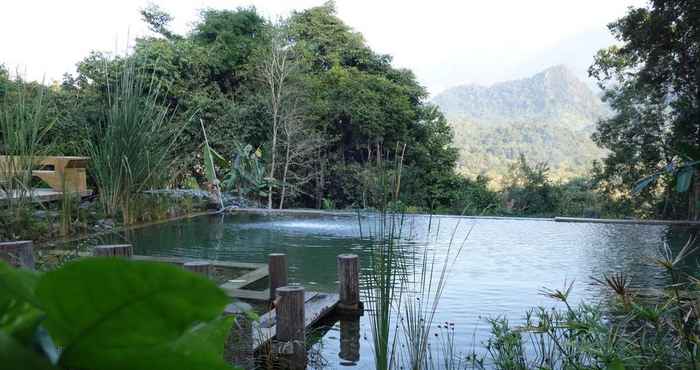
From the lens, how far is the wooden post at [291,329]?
2.99 metres

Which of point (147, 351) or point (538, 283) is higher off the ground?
point (147, 351)

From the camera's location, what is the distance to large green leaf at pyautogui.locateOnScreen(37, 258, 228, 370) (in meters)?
0.18

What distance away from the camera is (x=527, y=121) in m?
38.2

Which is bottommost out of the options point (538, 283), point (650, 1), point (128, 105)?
point (538, 283)

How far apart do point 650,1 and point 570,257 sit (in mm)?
6455

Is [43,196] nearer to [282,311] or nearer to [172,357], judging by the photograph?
[282,311]

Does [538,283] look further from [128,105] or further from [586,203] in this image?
[586,203]

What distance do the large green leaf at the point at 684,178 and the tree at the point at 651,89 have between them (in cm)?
849

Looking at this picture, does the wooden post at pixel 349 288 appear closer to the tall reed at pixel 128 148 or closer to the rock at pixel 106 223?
the tall reed at pixel 128 148

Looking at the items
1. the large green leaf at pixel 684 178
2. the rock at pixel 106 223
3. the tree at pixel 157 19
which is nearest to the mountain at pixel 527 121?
the tree at pixel 157 19

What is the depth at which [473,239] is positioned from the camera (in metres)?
7.76

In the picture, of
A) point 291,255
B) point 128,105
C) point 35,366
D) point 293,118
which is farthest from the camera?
point 293,118

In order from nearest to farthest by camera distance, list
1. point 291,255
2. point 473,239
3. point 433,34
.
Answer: point 291,255, point 473,239, point 433,34

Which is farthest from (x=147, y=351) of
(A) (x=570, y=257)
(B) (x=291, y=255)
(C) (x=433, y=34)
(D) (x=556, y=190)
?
(C) (x=433, y=34)
